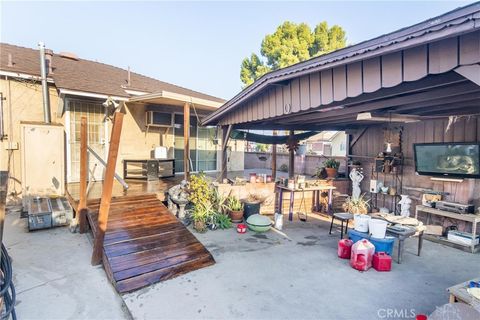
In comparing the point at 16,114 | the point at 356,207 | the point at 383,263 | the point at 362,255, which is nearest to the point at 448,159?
the point at 356,207

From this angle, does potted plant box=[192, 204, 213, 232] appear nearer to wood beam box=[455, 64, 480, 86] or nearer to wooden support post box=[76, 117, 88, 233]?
wooden support post box=[76, 117, 88, 233]

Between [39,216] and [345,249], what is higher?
[39,216]

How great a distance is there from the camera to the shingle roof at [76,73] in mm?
6105

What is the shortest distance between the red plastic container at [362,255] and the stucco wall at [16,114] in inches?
287

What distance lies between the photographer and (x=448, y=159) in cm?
504

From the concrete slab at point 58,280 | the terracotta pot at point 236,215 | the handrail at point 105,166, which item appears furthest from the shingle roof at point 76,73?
the terracotta pot at point 236,215

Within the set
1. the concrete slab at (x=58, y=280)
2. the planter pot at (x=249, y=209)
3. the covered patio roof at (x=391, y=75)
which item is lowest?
the concrete slab at (x=58, y=280)

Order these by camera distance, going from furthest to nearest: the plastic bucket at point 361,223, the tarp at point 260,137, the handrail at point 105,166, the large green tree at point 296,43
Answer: the large green tree at point 296,43 < the tarp at point 260,137 < the handrail at point 105,166 < the plastic bucket at point 361,223

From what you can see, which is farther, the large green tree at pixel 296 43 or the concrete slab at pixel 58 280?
the large green tree at pixel 296 43

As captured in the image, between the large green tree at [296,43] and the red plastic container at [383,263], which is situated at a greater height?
the large green tree at [296,43]

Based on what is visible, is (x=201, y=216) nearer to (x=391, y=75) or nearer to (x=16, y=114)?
(x=391, y=75)

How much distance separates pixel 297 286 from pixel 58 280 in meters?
2.94

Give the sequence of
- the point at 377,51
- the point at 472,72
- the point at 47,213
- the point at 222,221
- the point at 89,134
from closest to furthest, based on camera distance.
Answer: the point at 472,72
the point at 377,51
the point at 47,213
the point at 222,221
the point at 89,134

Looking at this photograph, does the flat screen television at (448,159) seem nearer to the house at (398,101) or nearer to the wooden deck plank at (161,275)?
the house at (398,101)
